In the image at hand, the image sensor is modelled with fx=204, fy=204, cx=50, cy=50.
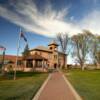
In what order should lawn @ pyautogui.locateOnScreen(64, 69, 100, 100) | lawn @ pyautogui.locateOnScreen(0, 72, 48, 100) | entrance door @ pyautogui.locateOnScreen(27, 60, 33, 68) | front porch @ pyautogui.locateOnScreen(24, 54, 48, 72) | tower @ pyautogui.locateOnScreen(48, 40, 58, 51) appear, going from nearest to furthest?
lawn @ pyautogui.locateOnScreen(0, 72, 48, 100), lawn @ pyautogui.locateOnScreen(64, 69, 100, 100), front porch @ pyautogui.locateOnScreen(24, 54, 48, 72), entrance door @ pyautogui.locateOnScreen(27, 60, 33, 68), tower @ pyautogui.locateOnScreen(48, 40, 58, 51)

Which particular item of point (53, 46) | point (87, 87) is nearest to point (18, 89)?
point (87, 87)

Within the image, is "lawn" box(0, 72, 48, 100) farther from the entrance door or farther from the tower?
the tower

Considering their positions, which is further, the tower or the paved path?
the tower

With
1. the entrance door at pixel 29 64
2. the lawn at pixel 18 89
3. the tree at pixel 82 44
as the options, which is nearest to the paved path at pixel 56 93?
the lawn at pixel 18 89

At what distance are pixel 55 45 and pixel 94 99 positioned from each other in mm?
75541

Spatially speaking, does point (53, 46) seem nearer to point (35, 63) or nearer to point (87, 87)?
point (35, 63)

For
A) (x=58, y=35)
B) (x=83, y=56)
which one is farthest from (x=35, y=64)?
(x=58, y=35)

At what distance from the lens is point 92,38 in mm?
72312

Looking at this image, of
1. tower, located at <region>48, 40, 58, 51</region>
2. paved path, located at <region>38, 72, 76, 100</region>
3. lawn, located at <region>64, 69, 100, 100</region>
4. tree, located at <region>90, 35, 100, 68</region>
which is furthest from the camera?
tower, located at <region>48, 40, 58, 51</region>

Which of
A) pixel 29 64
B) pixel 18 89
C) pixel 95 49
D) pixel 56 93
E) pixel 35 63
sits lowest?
pixel 56 93

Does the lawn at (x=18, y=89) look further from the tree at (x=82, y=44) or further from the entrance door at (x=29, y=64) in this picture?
the tree at (x=82, y=44)

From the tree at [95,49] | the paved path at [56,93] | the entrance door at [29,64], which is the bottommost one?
the paved path at [56,93]

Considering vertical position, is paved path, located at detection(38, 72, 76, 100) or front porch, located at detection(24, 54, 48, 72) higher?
front porch, located at detection(24, 54, 48, 72)

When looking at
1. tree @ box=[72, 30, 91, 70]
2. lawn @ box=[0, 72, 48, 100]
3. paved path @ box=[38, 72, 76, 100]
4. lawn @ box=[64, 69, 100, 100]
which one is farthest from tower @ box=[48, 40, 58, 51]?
paved path @ box=[38, 72, 76, 100]
